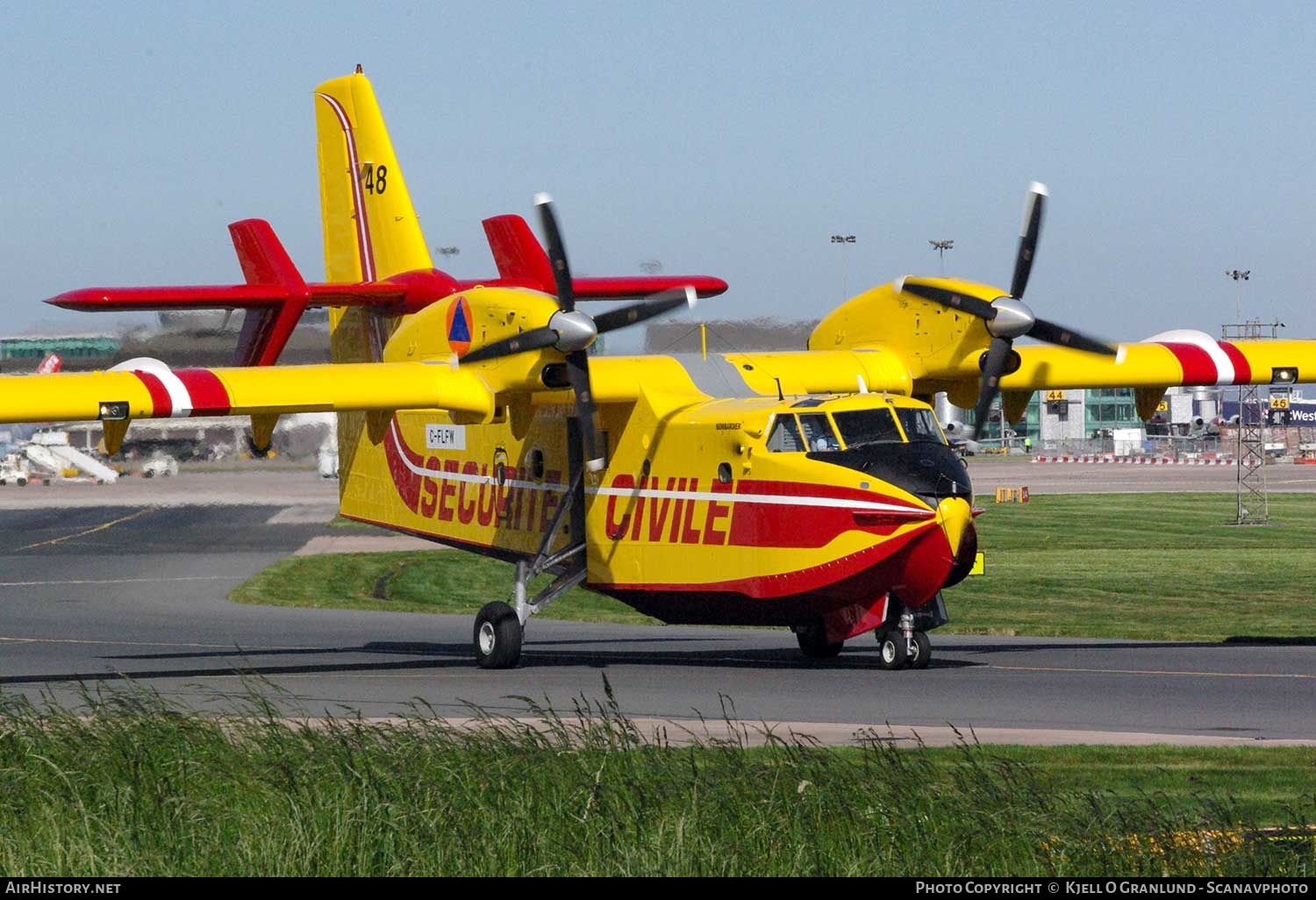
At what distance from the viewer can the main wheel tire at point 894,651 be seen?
65.7ft

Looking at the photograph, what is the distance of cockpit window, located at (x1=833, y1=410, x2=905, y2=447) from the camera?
760 inches

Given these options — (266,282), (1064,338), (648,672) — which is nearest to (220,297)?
(266,282)

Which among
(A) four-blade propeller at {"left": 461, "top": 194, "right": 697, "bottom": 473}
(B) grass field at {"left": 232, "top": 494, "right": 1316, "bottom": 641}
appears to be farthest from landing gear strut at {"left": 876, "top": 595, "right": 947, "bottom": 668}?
(B) grass field at {"left": 232, "top": 494, "right": 1316, "bottom": 641}

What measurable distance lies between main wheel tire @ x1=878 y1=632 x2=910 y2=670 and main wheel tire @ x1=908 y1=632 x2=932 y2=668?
66 millimetres

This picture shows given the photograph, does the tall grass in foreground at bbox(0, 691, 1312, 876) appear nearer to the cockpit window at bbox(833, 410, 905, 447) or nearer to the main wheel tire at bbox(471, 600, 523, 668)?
the cockpit window at bbox(833, 410, 905, 447)

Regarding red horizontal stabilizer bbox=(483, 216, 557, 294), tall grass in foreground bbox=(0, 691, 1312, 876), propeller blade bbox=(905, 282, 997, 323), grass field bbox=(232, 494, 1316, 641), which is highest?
red horizontal stabilizer bbox=(483, 216, 557, 294)

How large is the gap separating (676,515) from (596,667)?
2304mm

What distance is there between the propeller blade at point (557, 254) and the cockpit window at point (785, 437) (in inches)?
114

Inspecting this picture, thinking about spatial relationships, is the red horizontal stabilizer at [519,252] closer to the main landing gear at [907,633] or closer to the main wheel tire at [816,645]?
the main wheel tire at [816,645]

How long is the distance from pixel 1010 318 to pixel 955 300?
2.65 ft

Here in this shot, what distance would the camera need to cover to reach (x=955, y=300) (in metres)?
21.7

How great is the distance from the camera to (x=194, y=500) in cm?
7588

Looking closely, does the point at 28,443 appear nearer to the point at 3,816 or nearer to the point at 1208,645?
the point at 1208,645

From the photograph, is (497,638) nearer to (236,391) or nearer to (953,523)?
(236,391)
